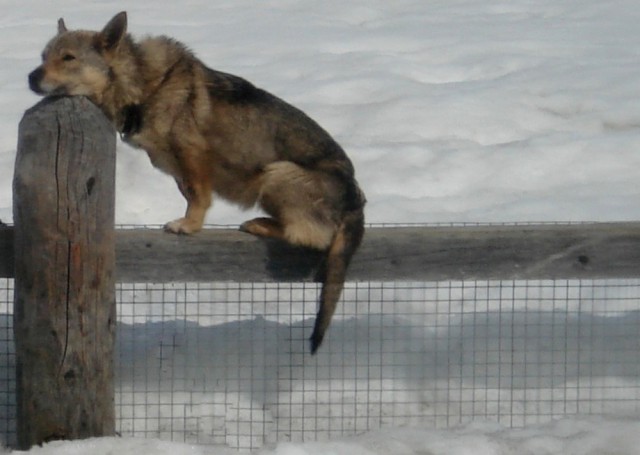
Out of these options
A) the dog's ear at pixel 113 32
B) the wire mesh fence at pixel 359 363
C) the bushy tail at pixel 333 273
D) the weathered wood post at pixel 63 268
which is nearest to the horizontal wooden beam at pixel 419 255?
the bushy tail at pixel 333 273

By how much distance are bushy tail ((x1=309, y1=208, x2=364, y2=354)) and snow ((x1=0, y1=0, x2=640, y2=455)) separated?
1.77 feet

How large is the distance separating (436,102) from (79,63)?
5.11 meters

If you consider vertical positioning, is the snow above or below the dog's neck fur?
below

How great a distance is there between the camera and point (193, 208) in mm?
5441

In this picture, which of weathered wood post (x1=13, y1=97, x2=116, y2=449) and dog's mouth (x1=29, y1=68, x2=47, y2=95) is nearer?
weathered wood post (x1=13, y1=97, x2=116, y2=449)

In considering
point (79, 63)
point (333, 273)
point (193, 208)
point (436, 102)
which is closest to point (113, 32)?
point (79, 63)

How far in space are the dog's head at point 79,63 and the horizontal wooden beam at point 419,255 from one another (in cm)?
80

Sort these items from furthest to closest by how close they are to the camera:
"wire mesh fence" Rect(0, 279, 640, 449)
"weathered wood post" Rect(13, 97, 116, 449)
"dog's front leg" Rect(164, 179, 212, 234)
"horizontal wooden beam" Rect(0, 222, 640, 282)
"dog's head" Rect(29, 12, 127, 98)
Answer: "wire mesh fence" Rect(0, 279, 640, 449)
"dog's head" Rect(29, 12, 127, 98)
"dog's front leg" Rect(164, 179, 212, 234)
"horizontal wooden beam" Rect(0, 222, 640, 282)
"weathered wood post" Rect(13, 97, 116, 449)

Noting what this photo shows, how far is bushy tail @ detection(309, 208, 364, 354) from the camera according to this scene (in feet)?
16.9

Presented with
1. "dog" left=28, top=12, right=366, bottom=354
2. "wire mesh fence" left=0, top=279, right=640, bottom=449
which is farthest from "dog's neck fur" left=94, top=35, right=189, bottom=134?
"wire mesh fence" left=0, top=279, right=640, bottom=449

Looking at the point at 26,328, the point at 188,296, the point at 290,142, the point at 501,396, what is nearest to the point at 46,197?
the point at 26,328

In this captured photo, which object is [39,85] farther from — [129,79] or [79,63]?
[129,79]

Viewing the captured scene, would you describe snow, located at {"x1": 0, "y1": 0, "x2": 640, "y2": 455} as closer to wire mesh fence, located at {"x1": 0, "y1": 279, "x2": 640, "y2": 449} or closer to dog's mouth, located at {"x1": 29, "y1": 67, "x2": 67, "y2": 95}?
wire mesh fence, located at {"x1": 0, "y1": 279, "x2": 640, "y2": 449}

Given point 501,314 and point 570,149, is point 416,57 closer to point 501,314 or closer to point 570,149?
point 570,149
